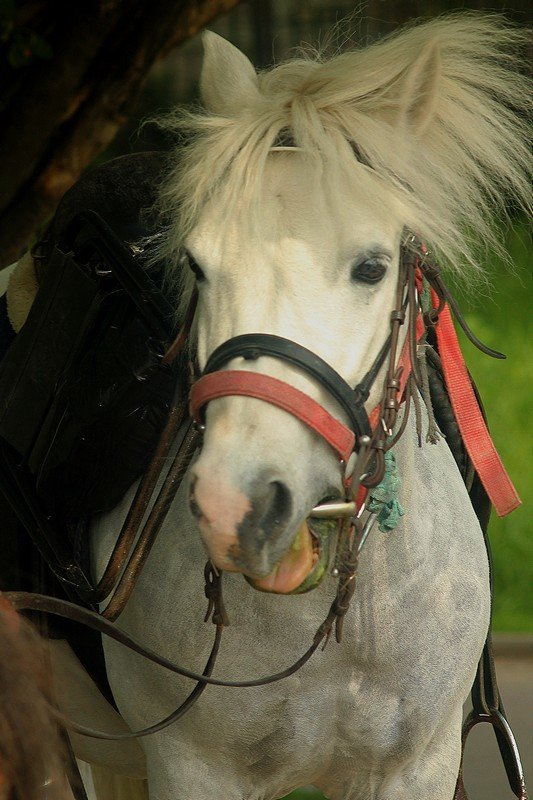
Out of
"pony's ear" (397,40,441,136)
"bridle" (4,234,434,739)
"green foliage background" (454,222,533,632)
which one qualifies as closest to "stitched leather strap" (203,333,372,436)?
"bridle" (4,234,434,739)

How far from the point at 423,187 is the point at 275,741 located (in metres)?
0.96

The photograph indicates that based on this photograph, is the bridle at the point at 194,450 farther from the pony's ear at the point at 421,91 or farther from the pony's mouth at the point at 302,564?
the pony's ear at the point at 421,91

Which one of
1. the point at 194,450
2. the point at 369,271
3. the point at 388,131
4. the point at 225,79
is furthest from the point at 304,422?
the point at 225,79

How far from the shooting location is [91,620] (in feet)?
5.43

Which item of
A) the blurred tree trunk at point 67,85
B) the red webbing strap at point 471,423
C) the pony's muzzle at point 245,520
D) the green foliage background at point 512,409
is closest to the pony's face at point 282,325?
the pony's muzzle at point 245,520

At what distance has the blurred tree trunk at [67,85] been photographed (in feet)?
12.8

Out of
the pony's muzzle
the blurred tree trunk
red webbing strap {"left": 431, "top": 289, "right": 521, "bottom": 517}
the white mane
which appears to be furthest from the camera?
the blurred tree trunk

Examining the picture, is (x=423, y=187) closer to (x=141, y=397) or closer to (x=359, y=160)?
(x=359, y=160)

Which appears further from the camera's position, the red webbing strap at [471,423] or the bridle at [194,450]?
the red webbing strap at [471,423]

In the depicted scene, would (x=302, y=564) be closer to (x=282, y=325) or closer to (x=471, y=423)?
(x=282, y=325)

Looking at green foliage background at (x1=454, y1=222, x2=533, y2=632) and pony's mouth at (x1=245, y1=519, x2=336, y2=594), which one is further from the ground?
pony's mouth at (x1=245, y1=519, x2=336, y2=594)

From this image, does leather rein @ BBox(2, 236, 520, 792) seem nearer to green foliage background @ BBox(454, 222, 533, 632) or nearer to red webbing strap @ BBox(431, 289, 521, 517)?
red webbing strap @ BBox(431, 289, 521, 517)

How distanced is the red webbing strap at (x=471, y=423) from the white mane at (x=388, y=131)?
286 millimetres

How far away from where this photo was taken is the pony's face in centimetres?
145
